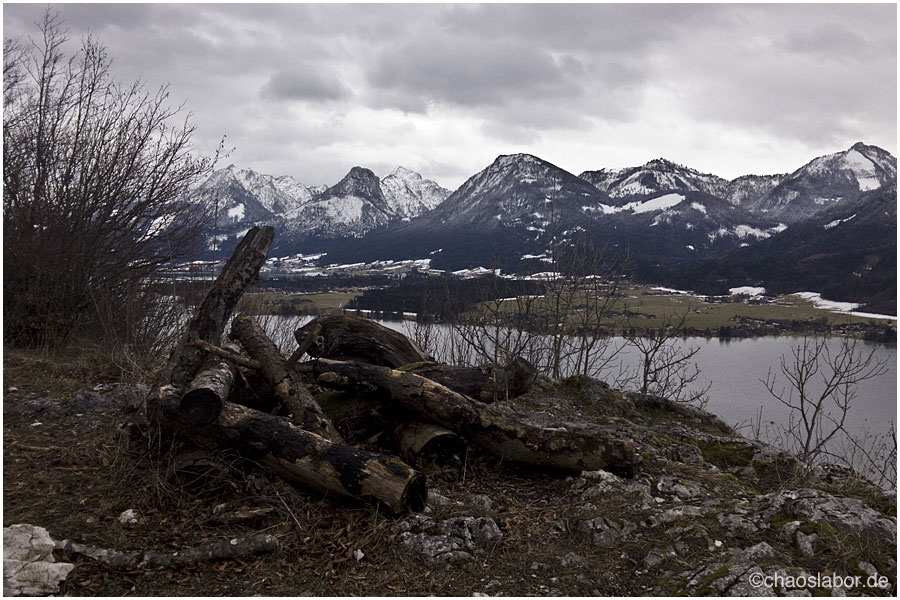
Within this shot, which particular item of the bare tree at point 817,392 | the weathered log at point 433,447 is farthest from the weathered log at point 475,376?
the bare tree at point 817,392

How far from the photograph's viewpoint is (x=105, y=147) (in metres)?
13.2

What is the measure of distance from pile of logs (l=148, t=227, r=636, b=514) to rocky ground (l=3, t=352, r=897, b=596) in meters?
0.20

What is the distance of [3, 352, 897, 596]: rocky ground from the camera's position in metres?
3.91

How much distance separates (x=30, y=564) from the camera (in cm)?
373

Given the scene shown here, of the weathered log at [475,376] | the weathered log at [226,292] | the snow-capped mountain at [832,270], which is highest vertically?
the snow-capped mountain at [832,270]

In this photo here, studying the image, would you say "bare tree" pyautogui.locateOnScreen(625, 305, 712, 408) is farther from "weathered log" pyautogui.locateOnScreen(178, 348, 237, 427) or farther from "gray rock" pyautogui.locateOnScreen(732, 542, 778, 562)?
"weathered log" pyautogui.locateOnScreen(178, 348, 237, 427)

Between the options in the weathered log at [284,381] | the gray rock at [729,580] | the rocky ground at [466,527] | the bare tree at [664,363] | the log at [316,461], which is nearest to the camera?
the gray rock at [729,580]

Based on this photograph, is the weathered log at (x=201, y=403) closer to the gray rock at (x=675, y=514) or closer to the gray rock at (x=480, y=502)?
the gray rock at (x=480, y=502)

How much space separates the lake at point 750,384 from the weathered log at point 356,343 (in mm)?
13027

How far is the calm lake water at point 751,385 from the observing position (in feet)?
97.3

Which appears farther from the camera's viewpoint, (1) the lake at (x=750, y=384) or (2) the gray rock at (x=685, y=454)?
(1) the lake at (x=750, y=384)

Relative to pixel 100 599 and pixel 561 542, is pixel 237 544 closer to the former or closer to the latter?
pixel 100 599

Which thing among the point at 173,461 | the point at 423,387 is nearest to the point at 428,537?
the point at 423,387

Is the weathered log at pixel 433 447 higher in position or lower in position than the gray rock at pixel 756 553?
higher
